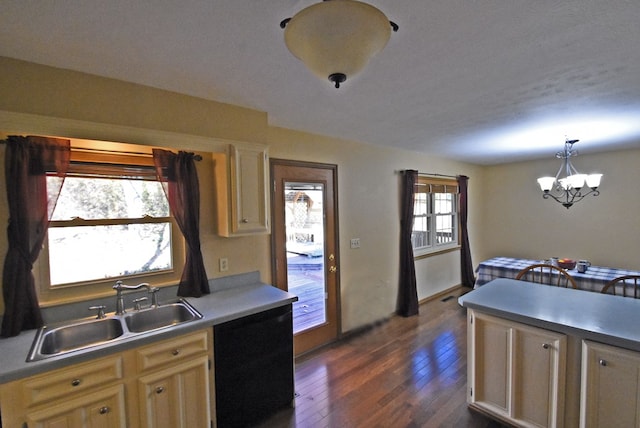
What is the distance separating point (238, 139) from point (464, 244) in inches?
179

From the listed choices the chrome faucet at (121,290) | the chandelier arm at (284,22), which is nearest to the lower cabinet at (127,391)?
the chrome faucet at (121,290)

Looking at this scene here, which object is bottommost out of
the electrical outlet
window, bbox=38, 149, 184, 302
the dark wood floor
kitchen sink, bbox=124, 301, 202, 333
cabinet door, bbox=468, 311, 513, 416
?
the dark wood floor

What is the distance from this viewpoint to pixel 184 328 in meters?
1.64

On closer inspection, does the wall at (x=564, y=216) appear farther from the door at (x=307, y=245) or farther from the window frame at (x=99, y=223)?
the window frame at (x=99, y=223)

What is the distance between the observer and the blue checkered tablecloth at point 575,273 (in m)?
3.20

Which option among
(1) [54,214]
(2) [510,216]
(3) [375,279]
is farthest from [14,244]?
(2) [510,216]

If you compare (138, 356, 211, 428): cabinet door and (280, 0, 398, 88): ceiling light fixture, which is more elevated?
(280, 0, 398, 88): ceiling light fixture

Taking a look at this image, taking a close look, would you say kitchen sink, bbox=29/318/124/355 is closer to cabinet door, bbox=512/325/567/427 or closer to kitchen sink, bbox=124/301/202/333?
kitchen sink, bbox=124/301/202/333

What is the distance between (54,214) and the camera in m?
1.77

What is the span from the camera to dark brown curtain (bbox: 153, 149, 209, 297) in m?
2.01

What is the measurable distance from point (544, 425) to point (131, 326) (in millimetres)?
2728

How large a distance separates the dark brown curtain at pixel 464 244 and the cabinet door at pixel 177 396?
4791mm

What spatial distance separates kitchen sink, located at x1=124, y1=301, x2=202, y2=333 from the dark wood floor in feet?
3.23

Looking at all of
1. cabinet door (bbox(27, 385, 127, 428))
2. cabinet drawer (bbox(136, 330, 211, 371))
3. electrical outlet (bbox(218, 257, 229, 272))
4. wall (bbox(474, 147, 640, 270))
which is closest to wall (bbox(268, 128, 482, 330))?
electrical outlet (bbox(218, 257, 229, 272))
